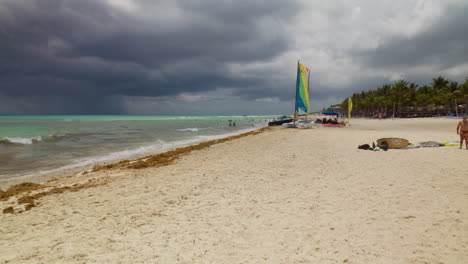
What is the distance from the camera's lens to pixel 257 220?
4.98 metres

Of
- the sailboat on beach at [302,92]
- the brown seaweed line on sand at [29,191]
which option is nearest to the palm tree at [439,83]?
the sailboat on beach at [302,92]

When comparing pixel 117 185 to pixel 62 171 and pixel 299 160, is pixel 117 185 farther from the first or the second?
pixel 299 160

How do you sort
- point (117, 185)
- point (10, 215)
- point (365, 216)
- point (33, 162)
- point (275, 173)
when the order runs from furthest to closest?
point (33, 162) → point (275, 173) → point (117, 185) → point (10, 215) → point (365, 216)

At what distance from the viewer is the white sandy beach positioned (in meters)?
3.77

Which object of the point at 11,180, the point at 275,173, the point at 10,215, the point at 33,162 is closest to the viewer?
the point at 10,215

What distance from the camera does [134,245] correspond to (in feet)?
13.5

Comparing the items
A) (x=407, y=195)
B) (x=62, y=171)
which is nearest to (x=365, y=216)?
(x=407, y=195)

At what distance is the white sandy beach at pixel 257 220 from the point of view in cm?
377

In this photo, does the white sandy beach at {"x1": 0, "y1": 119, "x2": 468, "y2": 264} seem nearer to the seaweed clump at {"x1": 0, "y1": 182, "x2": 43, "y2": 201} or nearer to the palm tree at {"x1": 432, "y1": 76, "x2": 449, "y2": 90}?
the seaweed clump at {"x1": 0, "y1": 182, "x2": 43, "y2": 201}

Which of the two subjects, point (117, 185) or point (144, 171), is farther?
point (144, 171)

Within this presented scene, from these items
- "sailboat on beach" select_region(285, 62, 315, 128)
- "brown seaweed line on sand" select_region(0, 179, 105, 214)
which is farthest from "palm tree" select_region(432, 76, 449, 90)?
"brown seaweed line on sand" select_region(0, 179, 105, 214)

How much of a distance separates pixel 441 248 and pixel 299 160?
7.56 metres

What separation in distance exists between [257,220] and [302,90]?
103ft

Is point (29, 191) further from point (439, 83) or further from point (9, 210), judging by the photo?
point (439, 83)
